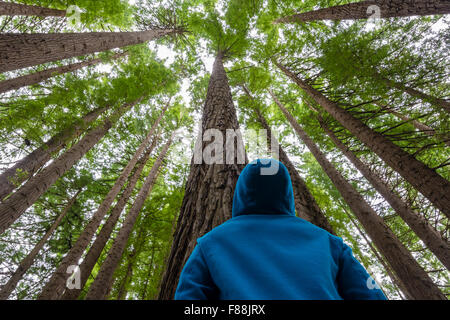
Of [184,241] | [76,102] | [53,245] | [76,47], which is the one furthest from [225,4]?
[53,245]

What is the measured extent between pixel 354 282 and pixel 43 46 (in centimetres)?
570

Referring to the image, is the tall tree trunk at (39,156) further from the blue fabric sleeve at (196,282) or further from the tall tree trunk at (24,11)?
the blue fabric sleeve at (196,282)

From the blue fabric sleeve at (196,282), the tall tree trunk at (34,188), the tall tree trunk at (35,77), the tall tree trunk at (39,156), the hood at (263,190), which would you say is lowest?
the blue fabric sleeve at (196,282)

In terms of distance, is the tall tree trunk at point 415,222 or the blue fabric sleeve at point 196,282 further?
the tall tree trunk at point 415,222

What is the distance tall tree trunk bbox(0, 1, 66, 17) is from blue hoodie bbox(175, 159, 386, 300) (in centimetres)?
996

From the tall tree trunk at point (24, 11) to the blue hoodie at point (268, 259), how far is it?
996cm

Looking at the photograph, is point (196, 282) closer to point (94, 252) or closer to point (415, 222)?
point (94, 252)

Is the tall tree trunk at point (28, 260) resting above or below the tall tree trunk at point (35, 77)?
below

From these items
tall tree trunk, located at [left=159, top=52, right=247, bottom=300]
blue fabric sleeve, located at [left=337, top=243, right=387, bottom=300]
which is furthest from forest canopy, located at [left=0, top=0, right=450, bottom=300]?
blue fabric sleeve, located at [left=337, top=243, right=387, bottom=300]

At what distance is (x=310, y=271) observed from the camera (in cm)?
82

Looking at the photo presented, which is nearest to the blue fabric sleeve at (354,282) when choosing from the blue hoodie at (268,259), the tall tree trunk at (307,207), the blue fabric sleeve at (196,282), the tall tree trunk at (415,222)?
the blue hoodie at (268,259)

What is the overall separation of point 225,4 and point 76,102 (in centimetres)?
698

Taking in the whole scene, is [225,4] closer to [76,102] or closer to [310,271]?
[76,102]

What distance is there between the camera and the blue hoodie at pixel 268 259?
0.79 meters
